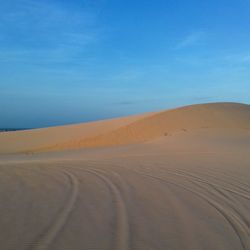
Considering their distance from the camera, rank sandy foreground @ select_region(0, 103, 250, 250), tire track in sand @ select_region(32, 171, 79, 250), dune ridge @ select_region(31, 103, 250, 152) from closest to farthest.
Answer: tire track in sand @ select_region(32, 171, 79, 250), sandy foreground @ select_region(0, 103, 250, 250), dune ridge @ select_region(31, 103, 250, 152)

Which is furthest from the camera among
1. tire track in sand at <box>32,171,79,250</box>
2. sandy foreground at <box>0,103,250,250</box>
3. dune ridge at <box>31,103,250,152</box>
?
dune ridge at <box>31,103,250,152</box>

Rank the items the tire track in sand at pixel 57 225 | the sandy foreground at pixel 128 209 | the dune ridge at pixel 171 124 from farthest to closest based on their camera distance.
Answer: the dune ridge at pixel 171 124, the sandy foreground at pixel 128 209, the tire track in sand at pixel 57 225

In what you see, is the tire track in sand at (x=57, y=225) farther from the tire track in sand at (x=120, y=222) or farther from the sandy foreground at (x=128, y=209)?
the tire track in sand at (x=120, y=222)

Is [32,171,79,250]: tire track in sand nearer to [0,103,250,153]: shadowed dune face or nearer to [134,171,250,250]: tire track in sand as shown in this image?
[134,171,250,250]: tire track in sand

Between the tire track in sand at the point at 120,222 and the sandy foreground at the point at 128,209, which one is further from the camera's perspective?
the sandy foreground at the point at 128,209

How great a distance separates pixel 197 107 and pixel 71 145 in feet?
48.7

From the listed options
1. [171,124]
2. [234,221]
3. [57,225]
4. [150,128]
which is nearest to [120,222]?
[57,225]

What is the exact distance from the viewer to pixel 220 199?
556 cm

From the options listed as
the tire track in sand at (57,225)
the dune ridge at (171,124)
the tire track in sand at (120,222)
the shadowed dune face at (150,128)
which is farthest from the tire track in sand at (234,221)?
the dune ridge at (171,124)

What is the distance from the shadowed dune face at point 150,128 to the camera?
27312 mm

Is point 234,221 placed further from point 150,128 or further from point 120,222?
point 150,128

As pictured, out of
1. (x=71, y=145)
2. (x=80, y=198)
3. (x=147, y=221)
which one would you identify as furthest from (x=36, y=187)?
(x=71, y=145)

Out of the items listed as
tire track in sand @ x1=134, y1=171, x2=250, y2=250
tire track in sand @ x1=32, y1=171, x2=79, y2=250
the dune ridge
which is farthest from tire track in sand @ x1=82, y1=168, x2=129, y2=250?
the dune ridge

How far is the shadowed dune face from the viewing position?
89.6ft
